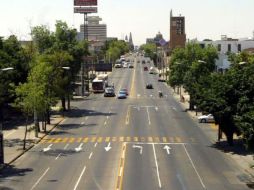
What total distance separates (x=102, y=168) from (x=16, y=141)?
18429 mm

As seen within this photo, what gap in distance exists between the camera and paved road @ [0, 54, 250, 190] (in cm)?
4059

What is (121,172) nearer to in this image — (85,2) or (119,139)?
(119,139)

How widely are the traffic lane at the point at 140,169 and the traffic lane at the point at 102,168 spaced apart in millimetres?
883

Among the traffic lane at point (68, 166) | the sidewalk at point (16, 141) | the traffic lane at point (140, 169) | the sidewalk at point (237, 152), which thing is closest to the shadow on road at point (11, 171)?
the traffic lane at point (68, 166)

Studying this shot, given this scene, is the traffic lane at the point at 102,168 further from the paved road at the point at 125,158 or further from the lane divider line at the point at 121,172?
the lane divider line at the point at 121,172

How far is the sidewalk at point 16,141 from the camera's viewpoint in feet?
172

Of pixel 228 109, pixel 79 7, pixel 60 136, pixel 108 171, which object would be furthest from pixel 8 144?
pixel 79 7

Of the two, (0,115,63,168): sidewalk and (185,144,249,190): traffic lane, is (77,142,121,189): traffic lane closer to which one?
(185,144,249,190): traffic lane

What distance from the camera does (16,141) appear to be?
6131 centimetres

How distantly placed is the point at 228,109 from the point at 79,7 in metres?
126

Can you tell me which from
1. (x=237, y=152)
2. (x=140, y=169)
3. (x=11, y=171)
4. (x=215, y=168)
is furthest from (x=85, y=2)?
(x=140, y=169)

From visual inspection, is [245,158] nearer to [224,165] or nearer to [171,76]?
[224,165]

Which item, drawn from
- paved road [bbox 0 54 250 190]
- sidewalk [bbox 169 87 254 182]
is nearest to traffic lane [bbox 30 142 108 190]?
paved road [bbox 0 54 250 190]

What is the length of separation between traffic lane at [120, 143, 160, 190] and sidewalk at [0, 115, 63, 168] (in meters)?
10.2
